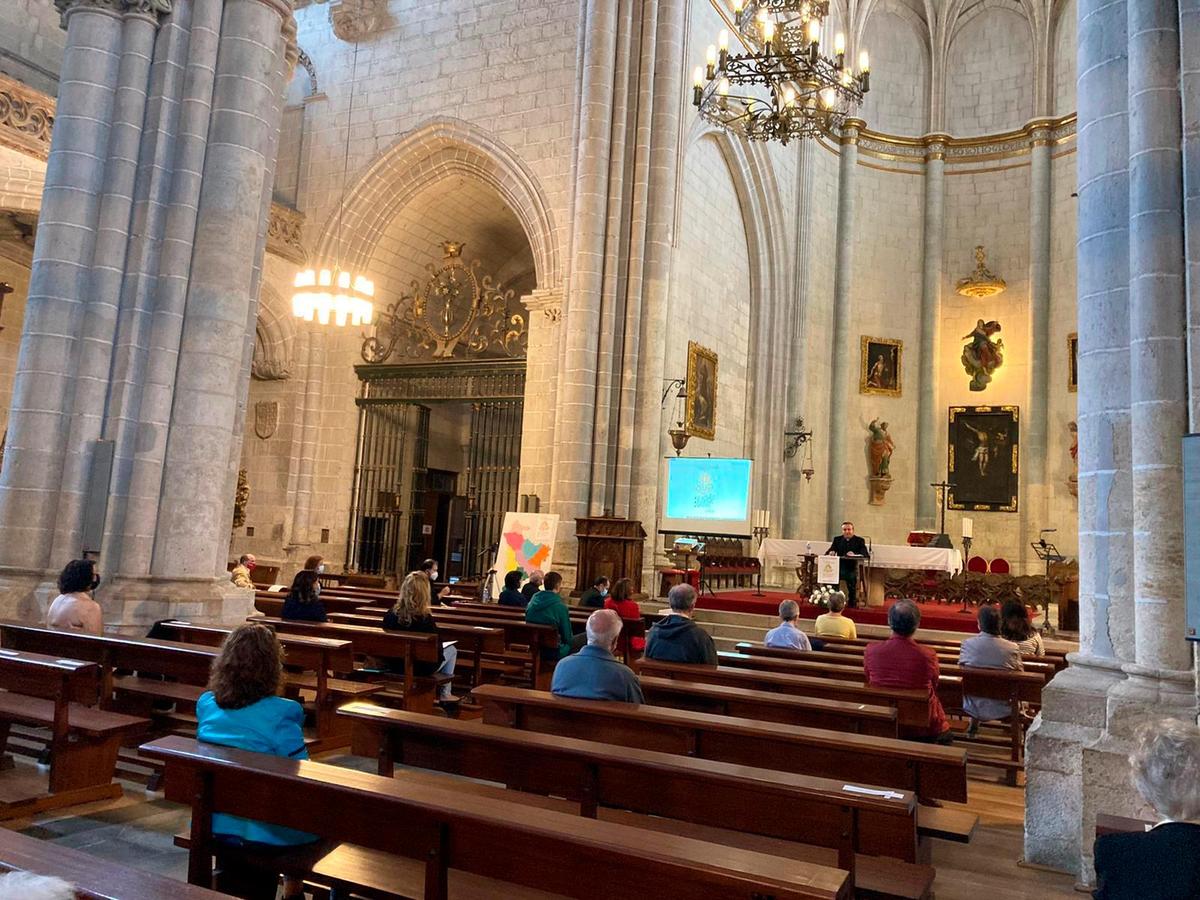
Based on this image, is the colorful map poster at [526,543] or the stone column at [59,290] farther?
the colorful map poster at [526,543]

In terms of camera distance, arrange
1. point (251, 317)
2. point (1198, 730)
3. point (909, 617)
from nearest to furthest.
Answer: point (1198, 730) → point (909, 617) → point (251, 317)

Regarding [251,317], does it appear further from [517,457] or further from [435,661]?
[517,457]

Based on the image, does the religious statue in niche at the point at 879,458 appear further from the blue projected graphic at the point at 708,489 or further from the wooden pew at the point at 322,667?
the wooden pew at the point at 322,667

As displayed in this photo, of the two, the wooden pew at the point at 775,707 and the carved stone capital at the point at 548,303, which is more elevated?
the carved stone capital at the point at 548,303

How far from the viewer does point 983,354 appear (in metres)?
19.8

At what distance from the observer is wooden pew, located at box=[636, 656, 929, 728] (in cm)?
495

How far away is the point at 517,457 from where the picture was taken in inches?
628

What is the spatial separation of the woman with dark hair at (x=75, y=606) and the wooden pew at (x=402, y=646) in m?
1.02

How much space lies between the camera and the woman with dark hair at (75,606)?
217 inches

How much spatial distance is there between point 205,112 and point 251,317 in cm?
163

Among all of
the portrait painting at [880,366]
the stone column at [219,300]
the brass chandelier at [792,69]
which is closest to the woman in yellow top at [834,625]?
the stone column at [219,300]

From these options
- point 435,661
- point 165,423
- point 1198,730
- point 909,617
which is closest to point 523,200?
point 165,423

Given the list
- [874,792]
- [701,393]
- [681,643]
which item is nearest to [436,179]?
[701,393]

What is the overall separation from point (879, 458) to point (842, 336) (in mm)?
2680
